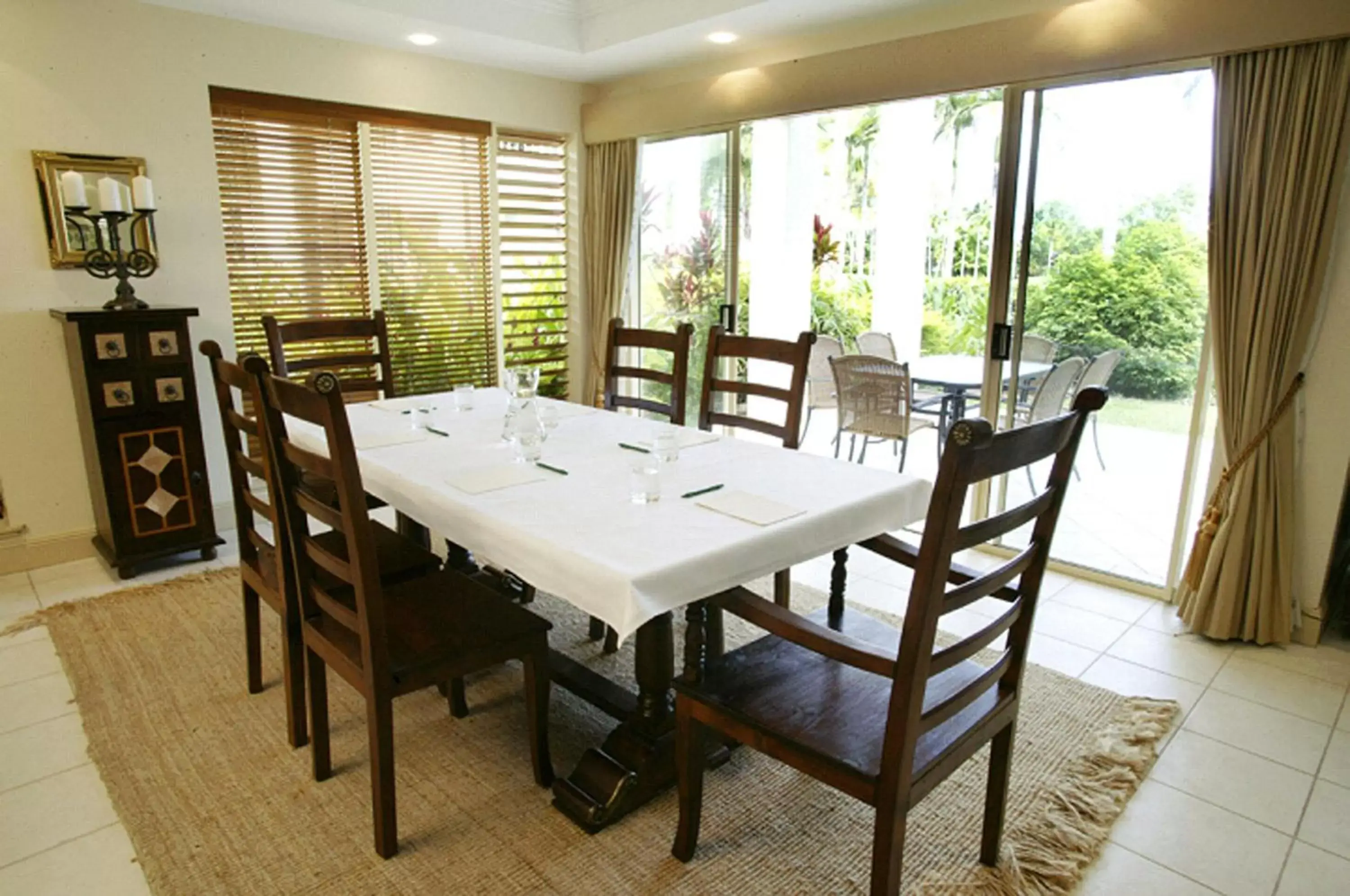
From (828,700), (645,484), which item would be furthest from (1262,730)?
(645,484)

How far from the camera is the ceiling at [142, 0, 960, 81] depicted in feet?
11.3

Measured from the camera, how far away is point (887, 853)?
4.58ft

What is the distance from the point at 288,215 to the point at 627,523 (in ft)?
10.5

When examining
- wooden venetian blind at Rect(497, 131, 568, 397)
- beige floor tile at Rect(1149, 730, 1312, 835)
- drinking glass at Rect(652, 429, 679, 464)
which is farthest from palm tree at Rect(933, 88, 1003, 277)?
beige floor tile at Rect(1149, 730, 1312, 835)

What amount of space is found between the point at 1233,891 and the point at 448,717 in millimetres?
1955

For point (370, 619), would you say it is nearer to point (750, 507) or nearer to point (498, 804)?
point (498, 804)

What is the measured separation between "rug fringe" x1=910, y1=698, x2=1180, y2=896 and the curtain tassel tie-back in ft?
2.30

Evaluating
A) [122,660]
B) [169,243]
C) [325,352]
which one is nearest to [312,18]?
[169,243]

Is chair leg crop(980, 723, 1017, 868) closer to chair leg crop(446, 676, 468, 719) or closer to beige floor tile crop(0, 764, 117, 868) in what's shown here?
chair leg crop(446, 676, 468, 719)

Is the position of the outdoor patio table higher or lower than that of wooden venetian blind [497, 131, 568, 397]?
lower

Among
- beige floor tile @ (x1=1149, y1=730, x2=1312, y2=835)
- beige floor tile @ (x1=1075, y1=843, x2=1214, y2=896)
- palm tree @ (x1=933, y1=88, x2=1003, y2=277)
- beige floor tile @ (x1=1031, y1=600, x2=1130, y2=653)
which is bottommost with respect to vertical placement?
beige floor tile @ (x1=1075, y1=843, x2=1214, y2=896)

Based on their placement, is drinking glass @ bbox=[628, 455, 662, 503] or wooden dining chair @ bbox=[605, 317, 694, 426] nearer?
drinking glass @ bbox=[628, 455, 662, 503]

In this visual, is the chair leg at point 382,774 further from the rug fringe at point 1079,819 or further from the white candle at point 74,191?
the white candle at point 74,191

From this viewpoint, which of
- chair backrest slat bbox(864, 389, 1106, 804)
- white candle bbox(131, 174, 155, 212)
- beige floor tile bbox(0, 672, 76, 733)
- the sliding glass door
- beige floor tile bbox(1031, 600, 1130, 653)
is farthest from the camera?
white candle bbox(131, 174, 155, 212)
